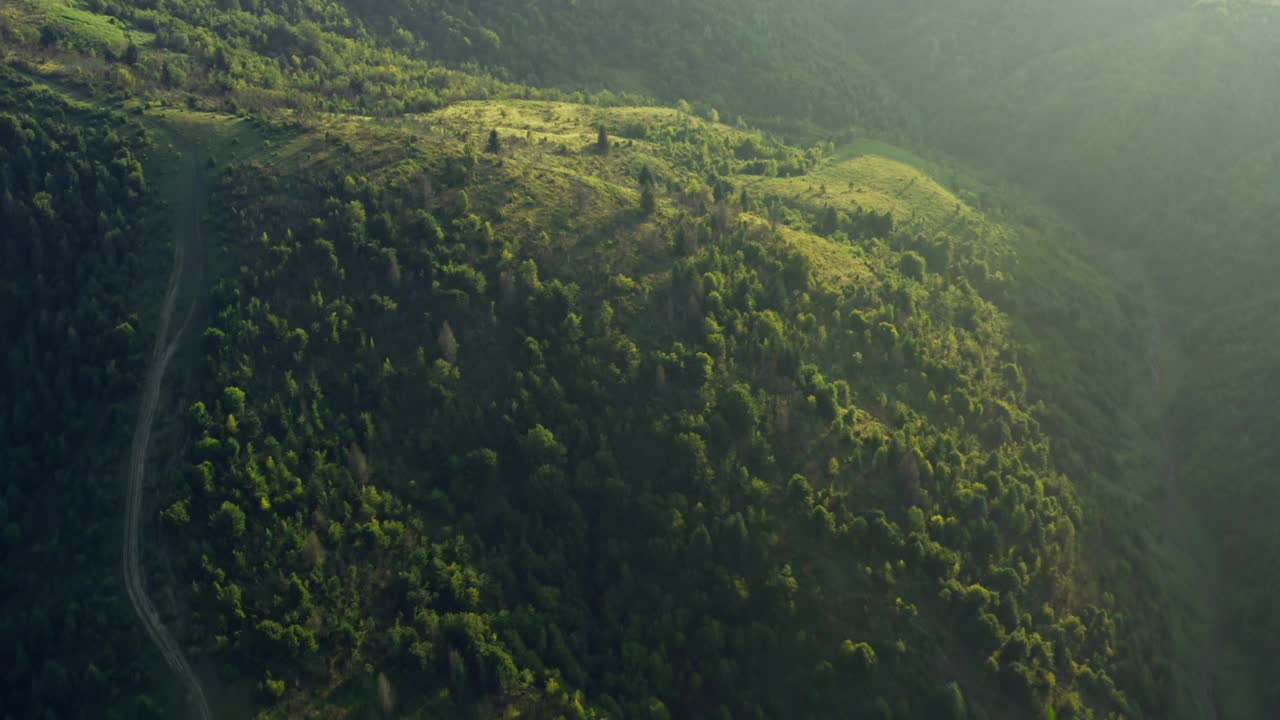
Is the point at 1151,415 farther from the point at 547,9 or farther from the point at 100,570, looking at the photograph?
the point at 547,9

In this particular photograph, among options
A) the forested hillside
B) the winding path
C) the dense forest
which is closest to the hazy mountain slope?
the dense forest

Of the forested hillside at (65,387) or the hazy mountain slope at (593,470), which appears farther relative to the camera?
the hazy mountain slope at (593,470)

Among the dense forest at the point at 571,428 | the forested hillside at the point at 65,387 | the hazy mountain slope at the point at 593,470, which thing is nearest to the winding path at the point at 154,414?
the dense forest at the point at 571,428

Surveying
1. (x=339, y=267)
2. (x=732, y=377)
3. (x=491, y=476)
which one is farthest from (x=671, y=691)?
(x=339, y=267)

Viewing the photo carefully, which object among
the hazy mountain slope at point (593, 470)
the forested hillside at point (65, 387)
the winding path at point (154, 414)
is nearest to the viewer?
the forested hillside at point (65, 387)

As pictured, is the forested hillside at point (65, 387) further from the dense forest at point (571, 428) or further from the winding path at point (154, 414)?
the winding path at point (154, 414)
